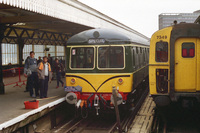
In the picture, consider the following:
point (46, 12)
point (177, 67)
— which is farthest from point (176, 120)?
point (46, 12)

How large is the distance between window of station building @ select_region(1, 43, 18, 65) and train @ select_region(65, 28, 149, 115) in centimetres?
1793

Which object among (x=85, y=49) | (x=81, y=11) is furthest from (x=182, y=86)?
(x=81, y=11)

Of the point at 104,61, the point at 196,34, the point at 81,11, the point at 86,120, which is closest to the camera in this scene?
the point at 196,34

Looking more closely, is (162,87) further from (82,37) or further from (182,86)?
(82,37)

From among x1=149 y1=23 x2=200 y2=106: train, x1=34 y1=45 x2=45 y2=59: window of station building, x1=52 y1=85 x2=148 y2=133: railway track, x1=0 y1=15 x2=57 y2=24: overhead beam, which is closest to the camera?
x1=149 y1=23 x2=200 y2=106: train

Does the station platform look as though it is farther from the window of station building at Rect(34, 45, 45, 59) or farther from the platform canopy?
the window of station building at Rect(34, 45, 45, 59)

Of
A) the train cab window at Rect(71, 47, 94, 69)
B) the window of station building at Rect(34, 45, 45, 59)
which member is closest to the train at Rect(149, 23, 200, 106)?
the train cab window at Rect(71, 47, 94, 69)

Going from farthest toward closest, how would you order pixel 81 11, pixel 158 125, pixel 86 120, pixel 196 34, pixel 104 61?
1. pixel 81 11
2. pixel 86 120
3. pixel 104 61
4. pixel 158 125
5. pixel 196 34

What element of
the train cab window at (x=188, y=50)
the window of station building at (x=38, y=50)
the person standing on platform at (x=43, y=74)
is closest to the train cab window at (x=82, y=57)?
the person standing on platform at (x=43, y=74)

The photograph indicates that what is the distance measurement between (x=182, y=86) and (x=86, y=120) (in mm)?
3839

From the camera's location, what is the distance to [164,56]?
328 inches

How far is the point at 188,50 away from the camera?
8.06 meters

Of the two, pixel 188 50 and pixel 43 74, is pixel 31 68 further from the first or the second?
pixel 188 50

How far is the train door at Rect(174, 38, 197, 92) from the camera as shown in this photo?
805 cm
